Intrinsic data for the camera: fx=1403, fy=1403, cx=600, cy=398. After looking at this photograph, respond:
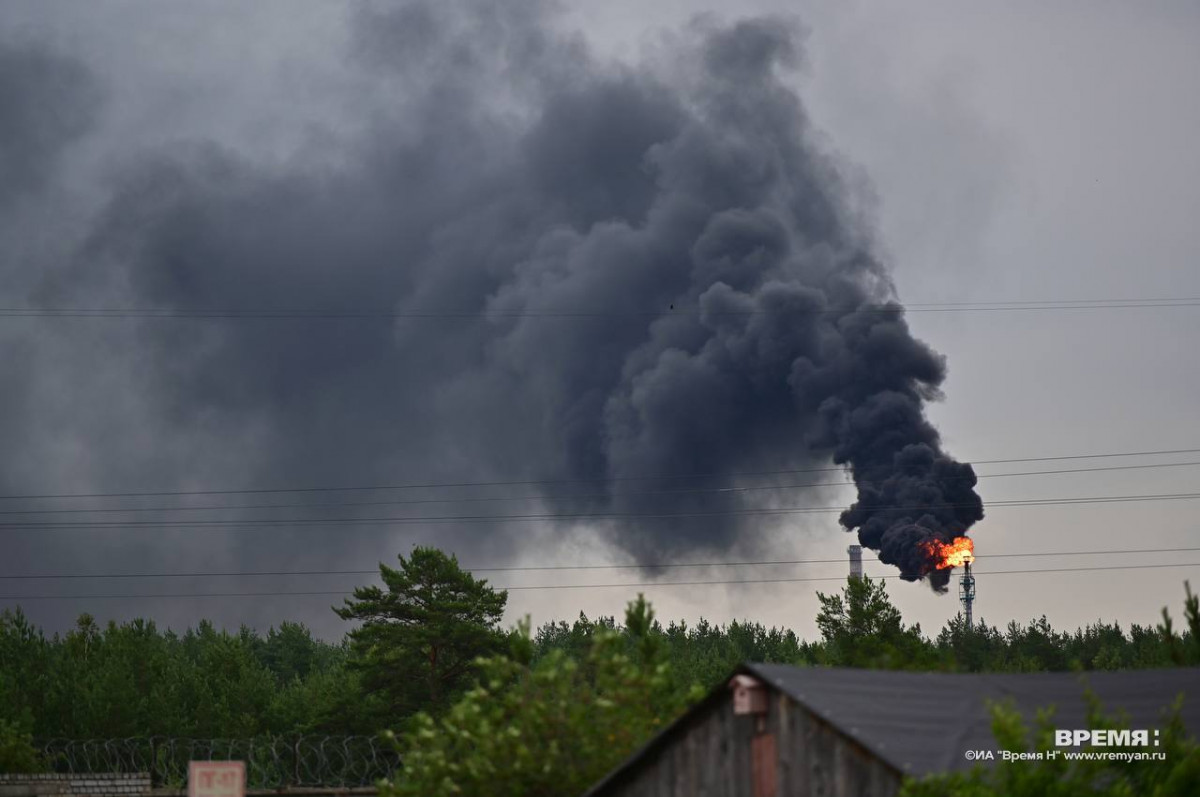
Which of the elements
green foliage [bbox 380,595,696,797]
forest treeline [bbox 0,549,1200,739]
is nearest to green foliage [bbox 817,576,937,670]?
forest treeline [bbox 0,549,1200,739]

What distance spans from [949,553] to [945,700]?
10399cm

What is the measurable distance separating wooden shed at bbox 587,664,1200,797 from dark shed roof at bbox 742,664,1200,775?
24 mm

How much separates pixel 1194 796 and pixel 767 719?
6704mm

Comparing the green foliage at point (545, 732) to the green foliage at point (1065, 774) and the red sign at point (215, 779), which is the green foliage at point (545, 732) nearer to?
the red sign at point (215, 779)

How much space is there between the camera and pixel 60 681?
4181 inches

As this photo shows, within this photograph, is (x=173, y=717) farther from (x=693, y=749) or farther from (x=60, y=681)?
(x=693, y=749)

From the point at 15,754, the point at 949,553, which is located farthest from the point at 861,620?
the point at 15,754

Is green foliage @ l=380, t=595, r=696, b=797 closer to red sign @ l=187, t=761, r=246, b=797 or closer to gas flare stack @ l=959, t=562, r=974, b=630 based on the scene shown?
red sign @ l=187, t=761, r=246, b=797

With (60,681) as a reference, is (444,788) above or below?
below

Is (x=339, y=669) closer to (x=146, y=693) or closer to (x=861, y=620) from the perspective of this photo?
(x=146, y=693)

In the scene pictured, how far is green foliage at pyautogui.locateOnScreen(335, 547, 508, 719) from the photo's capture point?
85.7 meters

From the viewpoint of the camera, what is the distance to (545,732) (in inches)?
1186

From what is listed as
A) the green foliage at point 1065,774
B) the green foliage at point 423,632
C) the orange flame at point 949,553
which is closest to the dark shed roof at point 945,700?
the green foliage at point 1065,774

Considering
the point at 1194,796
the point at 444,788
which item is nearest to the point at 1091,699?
the point at 1194,796
